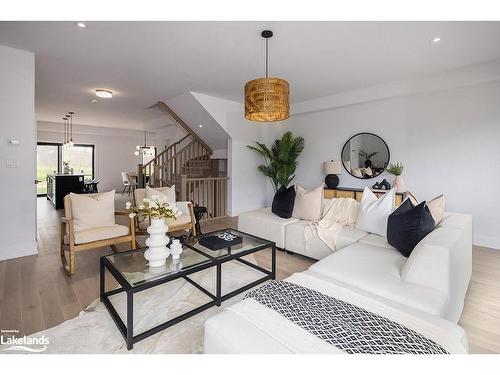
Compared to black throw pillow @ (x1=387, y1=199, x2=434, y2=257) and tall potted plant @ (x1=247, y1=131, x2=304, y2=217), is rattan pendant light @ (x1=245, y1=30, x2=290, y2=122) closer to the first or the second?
black throw pillow @ (x1=387, y1=199, x2=434, y2=257)

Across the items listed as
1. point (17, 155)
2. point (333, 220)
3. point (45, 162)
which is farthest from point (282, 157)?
point (45, 162)

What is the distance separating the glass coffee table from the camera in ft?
5.45

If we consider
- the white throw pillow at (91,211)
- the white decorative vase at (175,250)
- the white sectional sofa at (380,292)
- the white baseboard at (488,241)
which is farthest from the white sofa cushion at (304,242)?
the white baseboard at (488,241)

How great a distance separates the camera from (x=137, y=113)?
687 centimetres

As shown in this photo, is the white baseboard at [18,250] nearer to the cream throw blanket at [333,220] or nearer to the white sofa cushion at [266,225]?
the white sofa cushion at [266,225]

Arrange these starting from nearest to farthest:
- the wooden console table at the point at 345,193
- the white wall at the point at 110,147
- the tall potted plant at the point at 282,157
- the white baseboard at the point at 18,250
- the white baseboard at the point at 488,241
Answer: the white baseboard at the point at 18,250
the white baseboard at the point at 488,241
the wooden console table at the point at 345,193
the tall potted plant at the point at 282,157
the white wall at the point at 110,147

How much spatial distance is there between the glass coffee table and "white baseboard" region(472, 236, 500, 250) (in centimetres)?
335

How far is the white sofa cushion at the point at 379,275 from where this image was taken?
4.86 ft

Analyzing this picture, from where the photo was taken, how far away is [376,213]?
2.68 meters

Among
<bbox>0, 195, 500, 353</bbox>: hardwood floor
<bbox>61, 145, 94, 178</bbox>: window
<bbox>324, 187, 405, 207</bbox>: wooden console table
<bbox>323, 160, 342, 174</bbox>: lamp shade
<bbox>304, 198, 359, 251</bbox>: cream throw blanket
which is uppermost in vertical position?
<bbox>61, 145, 94, 178</bbox>: window

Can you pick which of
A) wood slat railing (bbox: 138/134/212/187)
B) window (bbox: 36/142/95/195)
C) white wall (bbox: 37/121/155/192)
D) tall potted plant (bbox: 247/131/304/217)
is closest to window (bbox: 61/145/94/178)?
window (bbox: 36/142/95/195)

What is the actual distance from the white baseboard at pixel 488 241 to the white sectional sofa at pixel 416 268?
6.00 feet
